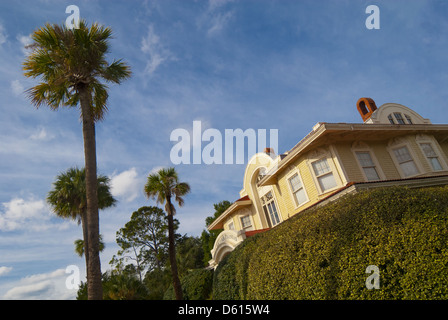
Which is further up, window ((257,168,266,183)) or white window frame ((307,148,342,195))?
window ((257,168,266,183))

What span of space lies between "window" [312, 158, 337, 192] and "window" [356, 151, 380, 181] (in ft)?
6.22

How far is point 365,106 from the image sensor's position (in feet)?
68.3

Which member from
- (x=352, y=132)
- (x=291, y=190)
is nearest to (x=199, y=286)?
(x=291, y=190)

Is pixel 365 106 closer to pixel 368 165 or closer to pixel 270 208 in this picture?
pixel 368 165

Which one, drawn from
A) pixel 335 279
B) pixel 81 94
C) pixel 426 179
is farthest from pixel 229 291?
pixel 81 94

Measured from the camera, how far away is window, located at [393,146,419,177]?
14.8 meters

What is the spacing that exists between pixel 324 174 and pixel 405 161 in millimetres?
5042

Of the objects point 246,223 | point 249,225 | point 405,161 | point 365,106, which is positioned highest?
point 365,106

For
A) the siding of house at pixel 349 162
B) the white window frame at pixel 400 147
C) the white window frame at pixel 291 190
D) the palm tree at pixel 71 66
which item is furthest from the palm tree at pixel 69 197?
the white window frame at pixel 400 147

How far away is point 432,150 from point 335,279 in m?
13.0

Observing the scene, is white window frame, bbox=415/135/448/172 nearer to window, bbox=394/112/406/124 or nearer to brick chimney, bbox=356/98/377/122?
window, bbox=394/112/406/124

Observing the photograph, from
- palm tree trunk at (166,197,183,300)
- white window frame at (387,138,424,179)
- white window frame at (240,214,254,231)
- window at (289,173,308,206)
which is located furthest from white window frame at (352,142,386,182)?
palm tree trunk at (166,197,183,300)

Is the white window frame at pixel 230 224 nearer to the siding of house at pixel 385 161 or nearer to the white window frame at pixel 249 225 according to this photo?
the white window frame at pixel 249 225

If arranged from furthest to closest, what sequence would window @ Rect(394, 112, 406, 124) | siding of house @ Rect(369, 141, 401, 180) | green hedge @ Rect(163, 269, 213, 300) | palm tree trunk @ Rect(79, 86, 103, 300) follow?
green hedge @ Rect(163, 269, 213, 300) < window @ Rect(394, 112, 406, 124) < siding of house @ Rect(369, 141, 401, 180) < palm tree trunk @ Rect(79, 86, 103, 300)
